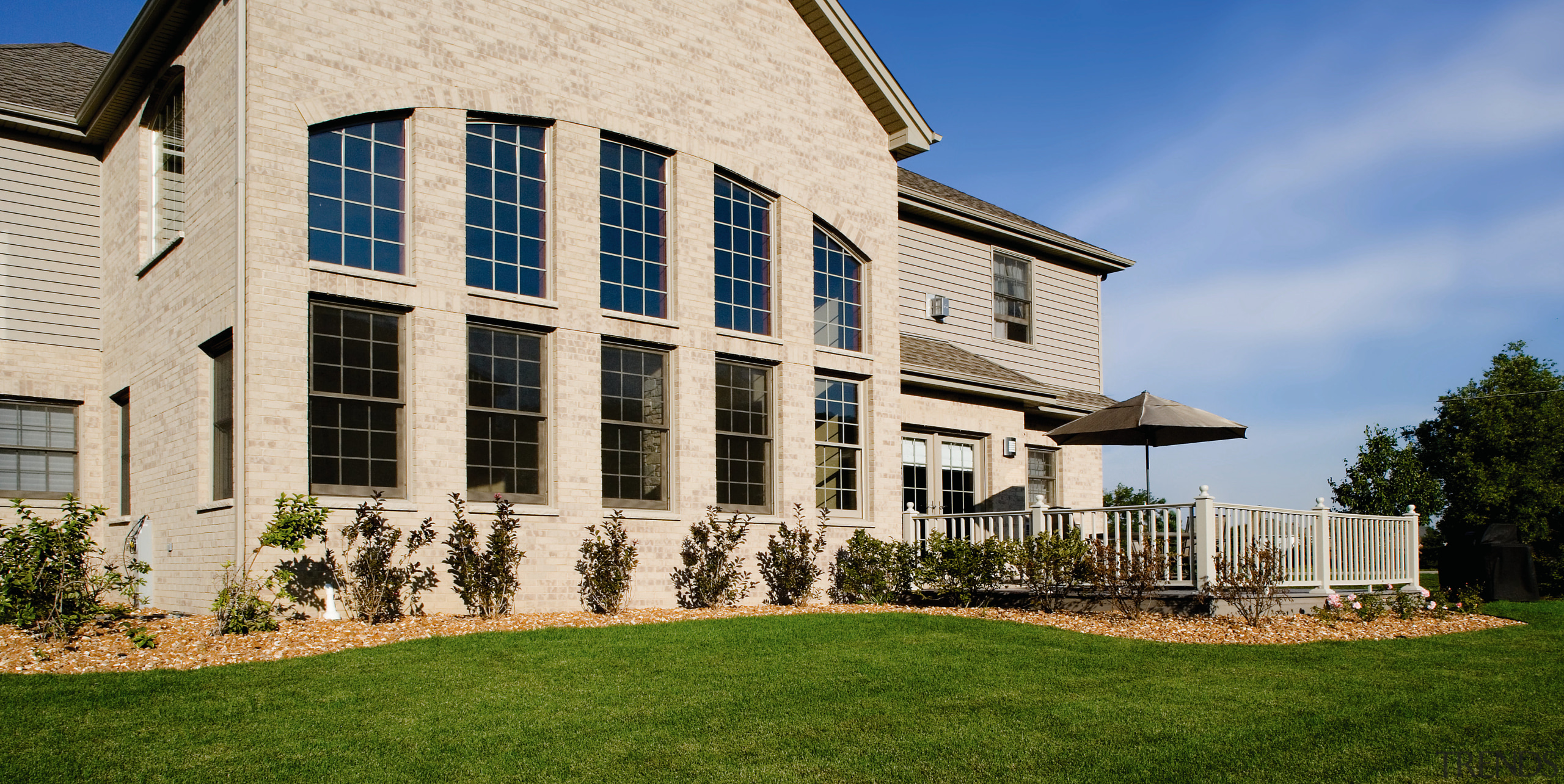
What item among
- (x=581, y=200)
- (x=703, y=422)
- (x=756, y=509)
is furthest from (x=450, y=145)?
(x=756, y=509)

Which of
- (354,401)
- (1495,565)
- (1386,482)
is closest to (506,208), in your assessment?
(354,401)

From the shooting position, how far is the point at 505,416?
12617mm

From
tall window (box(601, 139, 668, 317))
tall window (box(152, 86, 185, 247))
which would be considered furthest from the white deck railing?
tall window (box(152, 86, 185, 247))

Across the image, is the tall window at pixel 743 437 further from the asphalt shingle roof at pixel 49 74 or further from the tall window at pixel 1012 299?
the asphalt shingle roof at pixel 49 74

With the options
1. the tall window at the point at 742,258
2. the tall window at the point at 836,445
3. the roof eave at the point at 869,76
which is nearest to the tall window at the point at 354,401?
the tall window at the point at 742,258

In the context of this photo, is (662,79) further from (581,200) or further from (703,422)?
(703,422)

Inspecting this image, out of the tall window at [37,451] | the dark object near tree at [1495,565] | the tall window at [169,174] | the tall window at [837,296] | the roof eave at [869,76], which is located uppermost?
the roof eave at [869,76]

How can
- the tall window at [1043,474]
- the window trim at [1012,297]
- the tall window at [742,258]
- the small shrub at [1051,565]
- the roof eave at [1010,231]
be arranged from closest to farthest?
1. the small shrub at [1051,565]
2. the tall window at [742,258]
3. the roof eave at [1010,231]
4. the tall window at [1043,474]
5. the window trim at [1012,297]

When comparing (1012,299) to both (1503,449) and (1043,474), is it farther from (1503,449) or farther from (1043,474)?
(1503,449)

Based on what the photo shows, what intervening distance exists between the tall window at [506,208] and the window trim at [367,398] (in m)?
1.06

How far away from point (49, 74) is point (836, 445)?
12.8 m

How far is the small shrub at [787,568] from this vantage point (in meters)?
14.5

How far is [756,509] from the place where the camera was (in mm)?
14844

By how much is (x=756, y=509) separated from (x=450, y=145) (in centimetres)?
606
